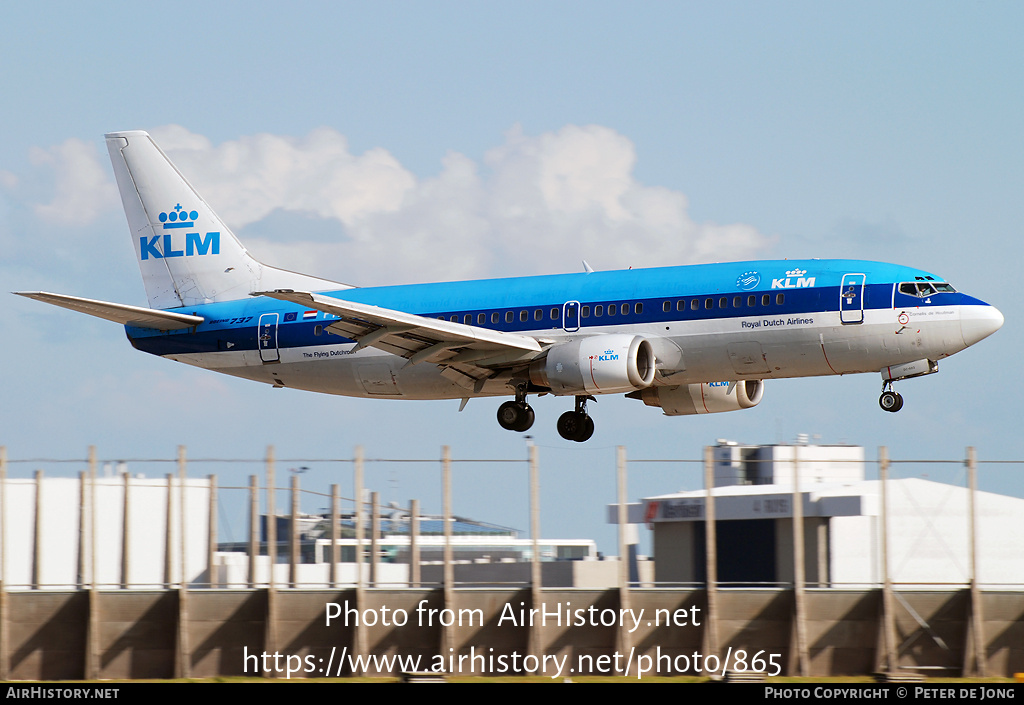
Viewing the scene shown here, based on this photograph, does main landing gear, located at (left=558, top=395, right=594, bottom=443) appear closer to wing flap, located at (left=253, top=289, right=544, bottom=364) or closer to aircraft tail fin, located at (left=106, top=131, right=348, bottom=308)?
wing flap, located at (left=253, top=289, right=544, bottom=364)

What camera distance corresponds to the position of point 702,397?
141 feet

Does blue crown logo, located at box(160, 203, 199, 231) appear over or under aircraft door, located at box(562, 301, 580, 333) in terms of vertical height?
over

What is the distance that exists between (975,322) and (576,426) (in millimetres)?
12919

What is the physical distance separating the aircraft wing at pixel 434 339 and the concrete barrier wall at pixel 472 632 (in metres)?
9.20

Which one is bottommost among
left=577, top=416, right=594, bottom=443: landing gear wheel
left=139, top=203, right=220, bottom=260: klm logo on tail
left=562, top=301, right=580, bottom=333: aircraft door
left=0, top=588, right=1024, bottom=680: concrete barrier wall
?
left=0, top=588, right=1024, bottom=680: concrete barrier wall

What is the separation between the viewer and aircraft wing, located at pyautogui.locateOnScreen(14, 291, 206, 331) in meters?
40.5

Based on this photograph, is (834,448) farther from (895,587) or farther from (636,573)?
(895,587)

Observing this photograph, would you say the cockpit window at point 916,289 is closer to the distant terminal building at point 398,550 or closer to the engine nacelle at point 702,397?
the engine nacelle at point 702,397

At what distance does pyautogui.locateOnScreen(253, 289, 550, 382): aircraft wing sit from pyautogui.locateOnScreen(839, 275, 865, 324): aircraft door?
29.0ft

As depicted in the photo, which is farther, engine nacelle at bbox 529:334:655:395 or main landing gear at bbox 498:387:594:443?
main landing gear at bbox 498:387:594:443

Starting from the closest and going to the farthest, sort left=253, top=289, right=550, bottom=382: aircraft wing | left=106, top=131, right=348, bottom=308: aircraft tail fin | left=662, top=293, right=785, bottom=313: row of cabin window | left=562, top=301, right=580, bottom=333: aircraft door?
left=662, top=293, right=785, bottom=313: row of cabin window → left=253, top=289, right=550, bottom=382: aircraft wing → left=562, top=301, right=580, bottom=333: aircraft door → left=106, top=131, right=348, bottom=308: aircraft tail fin

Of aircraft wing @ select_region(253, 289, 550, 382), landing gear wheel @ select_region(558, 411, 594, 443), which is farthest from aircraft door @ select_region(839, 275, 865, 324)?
landing gear wheel @ select_region(558, 411, 594, 443)

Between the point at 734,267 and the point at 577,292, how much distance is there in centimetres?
480

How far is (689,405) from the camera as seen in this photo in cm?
4325
